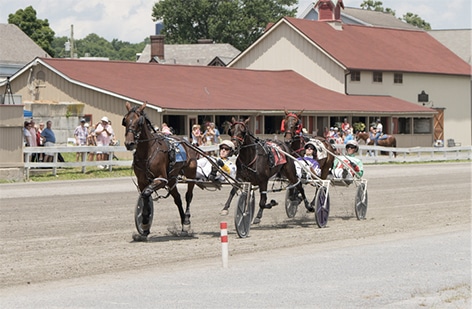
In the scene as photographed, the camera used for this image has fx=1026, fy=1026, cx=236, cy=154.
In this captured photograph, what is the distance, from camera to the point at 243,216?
16188 millimetres

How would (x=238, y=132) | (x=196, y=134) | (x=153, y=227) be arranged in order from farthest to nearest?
(x=196, y=134) → (x=153, y=227) → (x=238, y=132)

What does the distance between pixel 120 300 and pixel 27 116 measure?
92.4ft

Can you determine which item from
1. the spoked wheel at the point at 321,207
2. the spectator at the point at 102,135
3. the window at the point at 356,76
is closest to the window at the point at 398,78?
the window at the point at 356,76

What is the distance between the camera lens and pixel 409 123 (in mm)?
60844

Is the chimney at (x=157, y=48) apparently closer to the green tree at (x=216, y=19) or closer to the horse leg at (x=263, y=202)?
the green tree at (x=216, y=19)

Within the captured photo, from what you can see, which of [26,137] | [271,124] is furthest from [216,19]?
[26,137]

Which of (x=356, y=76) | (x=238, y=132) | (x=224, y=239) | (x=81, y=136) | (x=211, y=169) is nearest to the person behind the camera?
(x=224, y=239)

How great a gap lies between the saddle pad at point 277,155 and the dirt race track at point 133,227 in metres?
1.19

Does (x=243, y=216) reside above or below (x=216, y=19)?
below

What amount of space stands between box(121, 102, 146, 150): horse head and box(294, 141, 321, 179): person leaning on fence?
140 inches

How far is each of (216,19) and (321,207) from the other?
3498 inches

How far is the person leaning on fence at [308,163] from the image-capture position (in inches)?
718

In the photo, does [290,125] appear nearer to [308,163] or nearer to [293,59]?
[308,163]

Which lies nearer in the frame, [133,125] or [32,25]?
[133,125]
